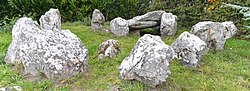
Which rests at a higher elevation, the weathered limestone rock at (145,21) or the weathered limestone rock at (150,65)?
the weathered limestone rock at (145,21)

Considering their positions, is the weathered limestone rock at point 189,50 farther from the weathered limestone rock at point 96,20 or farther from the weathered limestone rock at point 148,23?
the weathered limestone rock at point 96,20

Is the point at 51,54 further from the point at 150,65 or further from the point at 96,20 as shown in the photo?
the point at 96,20

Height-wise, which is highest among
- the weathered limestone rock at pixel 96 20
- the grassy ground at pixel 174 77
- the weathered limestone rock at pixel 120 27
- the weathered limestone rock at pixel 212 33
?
the weathered limestone rock at pixel 96 20

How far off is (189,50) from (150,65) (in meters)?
0.99

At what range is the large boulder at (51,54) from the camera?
3.07 metres

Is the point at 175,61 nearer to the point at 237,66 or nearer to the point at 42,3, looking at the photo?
the point at 237,66

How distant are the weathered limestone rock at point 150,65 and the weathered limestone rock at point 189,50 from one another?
78cm

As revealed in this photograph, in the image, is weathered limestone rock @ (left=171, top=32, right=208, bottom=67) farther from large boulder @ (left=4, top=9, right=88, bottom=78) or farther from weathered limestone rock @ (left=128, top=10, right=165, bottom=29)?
weathered limestone rock @ (left=128, top=10, right=165, bottom=29)

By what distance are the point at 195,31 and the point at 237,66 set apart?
36.7 inches

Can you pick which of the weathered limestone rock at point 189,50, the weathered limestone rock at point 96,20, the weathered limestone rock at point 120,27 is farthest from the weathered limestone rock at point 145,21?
the weathered limestone rock at point 189,50

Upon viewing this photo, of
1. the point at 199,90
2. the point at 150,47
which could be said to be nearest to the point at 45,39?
the point at 150,47

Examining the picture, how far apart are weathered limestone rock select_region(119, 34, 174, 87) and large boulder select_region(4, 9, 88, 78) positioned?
61 cm

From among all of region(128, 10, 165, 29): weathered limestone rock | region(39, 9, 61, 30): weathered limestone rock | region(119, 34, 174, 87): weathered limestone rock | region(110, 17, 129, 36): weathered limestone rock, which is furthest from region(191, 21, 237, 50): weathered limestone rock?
region(39, 9, 61, 30): weathered limestone rock

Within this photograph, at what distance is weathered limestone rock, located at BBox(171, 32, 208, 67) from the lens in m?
3.57
